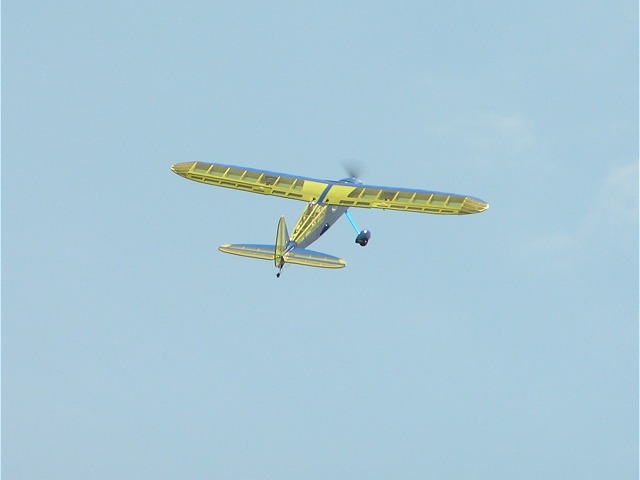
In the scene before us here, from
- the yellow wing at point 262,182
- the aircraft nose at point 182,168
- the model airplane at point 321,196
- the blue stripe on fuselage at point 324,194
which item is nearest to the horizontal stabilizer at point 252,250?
the model airplane at point 321,196

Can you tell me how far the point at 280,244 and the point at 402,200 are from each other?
9508mm

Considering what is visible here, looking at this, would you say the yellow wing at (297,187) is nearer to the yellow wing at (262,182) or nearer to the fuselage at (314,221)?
the yellow wing at (262,182)

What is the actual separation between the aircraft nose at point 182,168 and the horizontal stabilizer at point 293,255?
8520 millimetres

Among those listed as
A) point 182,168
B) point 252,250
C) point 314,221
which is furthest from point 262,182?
point 252,250

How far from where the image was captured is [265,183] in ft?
219

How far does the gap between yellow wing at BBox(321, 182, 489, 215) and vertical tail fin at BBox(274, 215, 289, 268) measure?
7.78 metres

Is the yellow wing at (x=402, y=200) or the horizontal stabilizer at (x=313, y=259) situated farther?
the yellow wing at (x=402, y=200)

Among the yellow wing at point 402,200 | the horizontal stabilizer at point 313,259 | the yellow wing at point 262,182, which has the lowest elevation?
the horizontal stabilizer at point 313,259

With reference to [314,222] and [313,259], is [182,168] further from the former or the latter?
[313,259]

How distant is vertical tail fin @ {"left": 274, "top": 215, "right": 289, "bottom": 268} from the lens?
58750 millimetres

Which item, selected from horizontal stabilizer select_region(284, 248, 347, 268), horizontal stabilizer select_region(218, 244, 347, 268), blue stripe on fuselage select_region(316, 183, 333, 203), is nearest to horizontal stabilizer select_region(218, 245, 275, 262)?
horizontal stabilizer select_region(218, 244, 347, 268)

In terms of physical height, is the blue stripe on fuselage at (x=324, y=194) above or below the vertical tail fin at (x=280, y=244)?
above

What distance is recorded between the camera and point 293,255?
59.0m

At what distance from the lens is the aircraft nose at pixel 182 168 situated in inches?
2618
